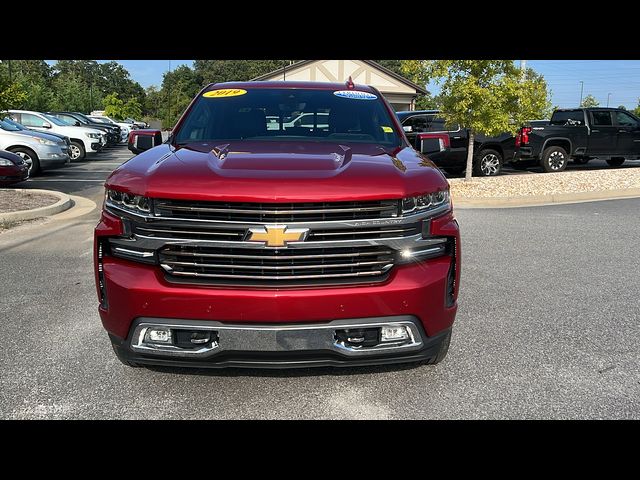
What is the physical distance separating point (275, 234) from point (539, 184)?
11862 millimetres

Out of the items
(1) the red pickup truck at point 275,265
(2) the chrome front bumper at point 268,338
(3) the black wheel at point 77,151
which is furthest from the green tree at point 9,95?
(3) the black wheel at point 77,151

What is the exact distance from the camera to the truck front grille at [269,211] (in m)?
2.68

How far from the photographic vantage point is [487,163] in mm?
14797

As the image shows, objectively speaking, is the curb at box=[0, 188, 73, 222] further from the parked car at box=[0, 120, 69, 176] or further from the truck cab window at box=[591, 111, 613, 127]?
the truck cab window at box=[591, 111, 613, 127]

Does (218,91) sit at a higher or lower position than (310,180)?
higher

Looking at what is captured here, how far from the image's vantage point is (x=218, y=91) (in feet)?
14.8

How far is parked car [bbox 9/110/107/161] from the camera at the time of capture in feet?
63.0

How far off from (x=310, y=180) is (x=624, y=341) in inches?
112

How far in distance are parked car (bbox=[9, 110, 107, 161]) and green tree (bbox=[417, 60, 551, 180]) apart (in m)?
13.3

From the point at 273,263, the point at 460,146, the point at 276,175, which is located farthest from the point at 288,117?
the point at 460,146

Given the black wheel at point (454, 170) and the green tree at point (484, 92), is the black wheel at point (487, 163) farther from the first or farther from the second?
the green tree at point (484, 92)
